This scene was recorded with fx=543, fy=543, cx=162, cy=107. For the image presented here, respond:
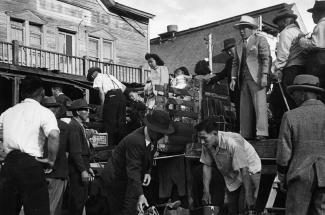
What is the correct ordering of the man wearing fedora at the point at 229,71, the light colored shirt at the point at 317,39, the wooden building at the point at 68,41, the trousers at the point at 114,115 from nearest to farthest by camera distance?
the light colored shirt at the point at 317,39 < the man wearing fedora at the point at 229,71 < the trousers at the point at 114,115 < the wooden building at the point at 68,41

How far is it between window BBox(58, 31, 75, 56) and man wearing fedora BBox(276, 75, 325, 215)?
20.6 metres

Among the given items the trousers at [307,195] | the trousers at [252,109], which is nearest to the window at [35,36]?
the trousers at [252,109]

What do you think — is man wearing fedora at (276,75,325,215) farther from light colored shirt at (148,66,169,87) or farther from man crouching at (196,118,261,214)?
light colored shirt at (148,66,169,87)

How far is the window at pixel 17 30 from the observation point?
76.4 feet

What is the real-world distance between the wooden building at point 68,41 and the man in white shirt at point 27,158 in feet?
46.3

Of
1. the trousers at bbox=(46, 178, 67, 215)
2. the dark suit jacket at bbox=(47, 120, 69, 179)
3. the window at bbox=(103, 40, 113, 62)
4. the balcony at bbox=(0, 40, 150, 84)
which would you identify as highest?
the window at bbox=(103, 40, 113, 62)

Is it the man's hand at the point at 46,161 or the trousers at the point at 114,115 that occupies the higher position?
the trousers at the point at 114,115

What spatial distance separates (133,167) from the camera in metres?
6.26

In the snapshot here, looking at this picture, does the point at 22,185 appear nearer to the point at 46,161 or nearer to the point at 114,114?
the point at 46,161

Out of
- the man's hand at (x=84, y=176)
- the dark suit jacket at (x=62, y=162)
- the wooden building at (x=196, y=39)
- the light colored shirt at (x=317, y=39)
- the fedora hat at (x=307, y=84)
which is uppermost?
the wooden building at (x=196, y=39)

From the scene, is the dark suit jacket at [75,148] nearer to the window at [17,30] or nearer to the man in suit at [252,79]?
the man in suit at [252,79]

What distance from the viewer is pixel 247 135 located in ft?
28.3

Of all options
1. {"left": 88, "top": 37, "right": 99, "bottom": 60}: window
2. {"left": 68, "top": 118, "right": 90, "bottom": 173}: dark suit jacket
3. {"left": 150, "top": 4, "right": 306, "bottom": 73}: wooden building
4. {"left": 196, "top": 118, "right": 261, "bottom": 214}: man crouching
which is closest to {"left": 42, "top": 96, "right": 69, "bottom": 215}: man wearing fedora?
{"left": 68, "top": 118, "right": 90, "bottom": 173}: dark suit jacket

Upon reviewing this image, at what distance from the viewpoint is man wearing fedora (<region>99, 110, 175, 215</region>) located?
6262mm
